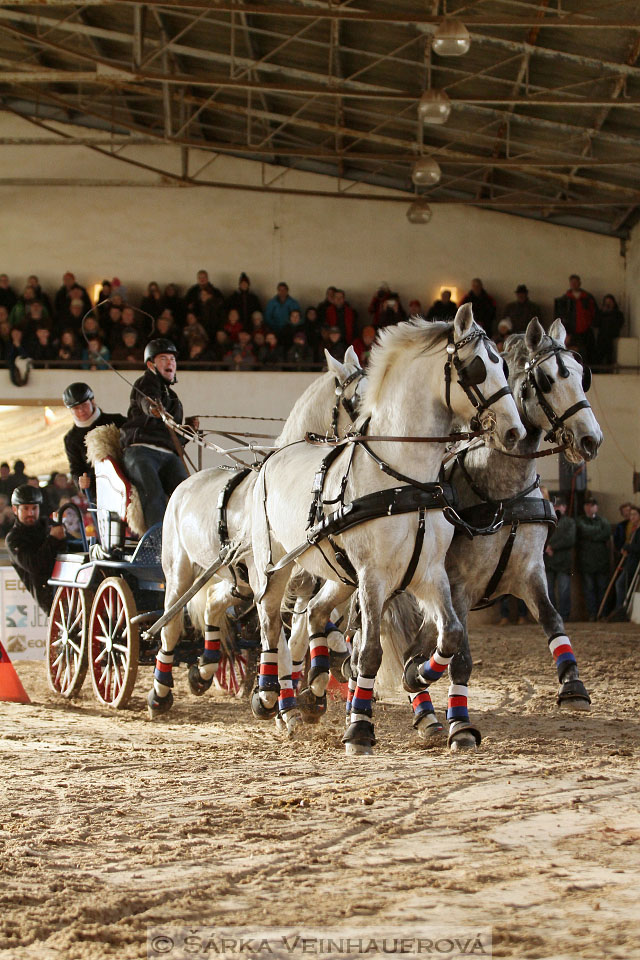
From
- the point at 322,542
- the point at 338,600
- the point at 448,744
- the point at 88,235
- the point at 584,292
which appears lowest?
the point at 448,744

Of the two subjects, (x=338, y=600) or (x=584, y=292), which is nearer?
(x=338, y=600)

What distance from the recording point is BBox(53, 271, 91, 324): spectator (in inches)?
797

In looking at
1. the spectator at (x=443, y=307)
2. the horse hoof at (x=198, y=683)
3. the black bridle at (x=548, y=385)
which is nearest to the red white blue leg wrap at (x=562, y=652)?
the black bridle at (x=548, y=385)

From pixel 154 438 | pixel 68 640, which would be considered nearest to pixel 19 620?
pixel 68 640

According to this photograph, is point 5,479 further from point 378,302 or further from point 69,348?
point 378,302

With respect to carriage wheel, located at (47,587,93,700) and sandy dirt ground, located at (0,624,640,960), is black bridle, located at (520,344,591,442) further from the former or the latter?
carriage wheel, located at (47,587,93,700)

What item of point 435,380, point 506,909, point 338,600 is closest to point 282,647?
point 338,600

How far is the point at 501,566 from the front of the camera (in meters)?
6.66

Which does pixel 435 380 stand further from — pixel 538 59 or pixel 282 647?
pixel 538 59

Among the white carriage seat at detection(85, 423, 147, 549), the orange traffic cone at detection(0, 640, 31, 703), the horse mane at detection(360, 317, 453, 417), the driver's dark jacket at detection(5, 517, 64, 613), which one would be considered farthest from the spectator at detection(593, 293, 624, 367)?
the horse mane at detection(360, 317, 453, 417)

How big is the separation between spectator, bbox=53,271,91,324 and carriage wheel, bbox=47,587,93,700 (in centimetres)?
1136

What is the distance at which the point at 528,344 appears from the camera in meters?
6.73

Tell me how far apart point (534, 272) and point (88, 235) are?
8681 mm

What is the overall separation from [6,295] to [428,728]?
53.5ft
